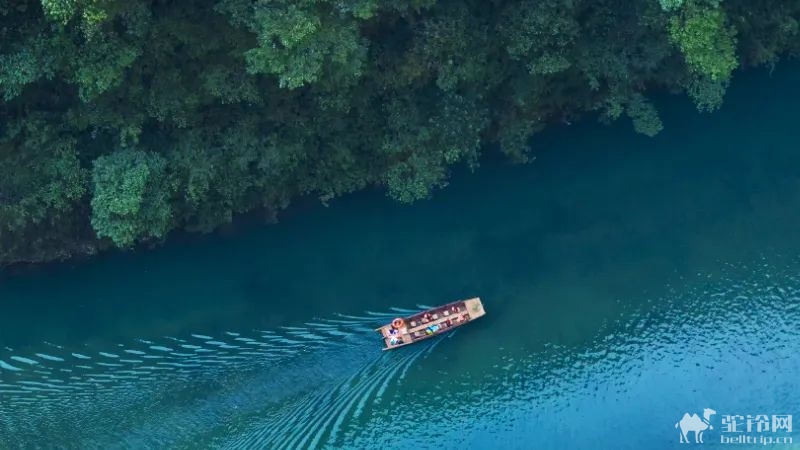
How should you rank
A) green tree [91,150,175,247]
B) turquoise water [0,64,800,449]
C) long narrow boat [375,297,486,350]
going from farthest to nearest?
long narrow boat [375,297,486,350] → turquoise water [0,64,800,449] → green tree [91,150,175,247]

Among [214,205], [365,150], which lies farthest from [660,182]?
[214,205]

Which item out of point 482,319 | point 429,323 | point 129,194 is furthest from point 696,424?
point 129,194

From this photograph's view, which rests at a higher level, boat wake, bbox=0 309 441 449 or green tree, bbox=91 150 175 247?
green tree, bbox=91 150 175 247

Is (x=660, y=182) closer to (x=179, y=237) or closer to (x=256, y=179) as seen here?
(x=256, y=179)

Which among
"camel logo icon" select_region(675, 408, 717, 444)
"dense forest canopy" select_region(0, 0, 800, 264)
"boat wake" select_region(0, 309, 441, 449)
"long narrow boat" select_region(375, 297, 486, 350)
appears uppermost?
"dense forest canopy" select_region(0, 0, 800, 264)

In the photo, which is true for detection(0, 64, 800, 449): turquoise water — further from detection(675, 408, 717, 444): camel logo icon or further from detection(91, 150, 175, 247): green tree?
detection(91, 150, 175, 247): green tree

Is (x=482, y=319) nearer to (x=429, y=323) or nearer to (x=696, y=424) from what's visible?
(x=429, y=323)

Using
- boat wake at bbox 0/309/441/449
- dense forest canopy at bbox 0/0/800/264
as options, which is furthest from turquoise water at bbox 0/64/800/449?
dense forest canopy at bbox 0/0/800/264
